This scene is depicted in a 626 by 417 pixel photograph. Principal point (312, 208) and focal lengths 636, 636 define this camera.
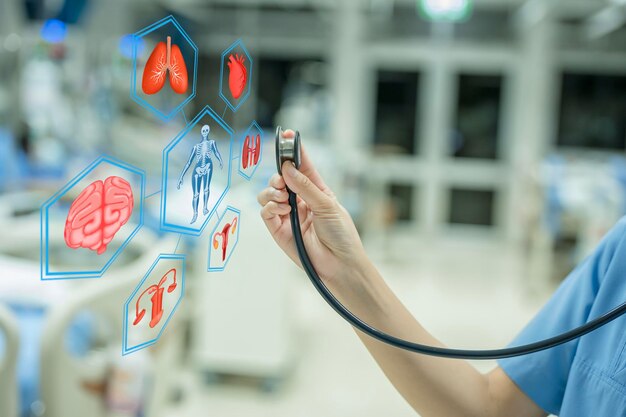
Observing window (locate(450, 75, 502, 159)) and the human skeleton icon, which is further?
window (locate(450, 75, 502, 159))

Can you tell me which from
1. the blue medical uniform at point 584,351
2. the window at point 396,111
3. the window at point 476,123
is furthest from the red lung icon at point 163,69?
the window at point 476,123

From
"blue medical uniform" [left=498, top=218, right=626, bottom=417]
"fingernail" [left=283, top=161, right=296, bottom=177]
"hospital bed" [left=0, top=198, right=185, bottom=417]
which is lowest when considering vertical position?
"hospital bed" [left=0, top=198, right=185, bottom=417]

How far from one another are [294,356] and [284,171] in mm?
2800

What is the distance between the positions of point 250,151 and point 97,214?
0.76 ft

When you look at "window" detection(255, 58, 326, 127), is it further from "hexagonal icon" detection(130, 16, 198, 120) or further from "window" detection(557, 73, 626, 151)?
"hexagonal icon" detection(130, 16, 198, 120)

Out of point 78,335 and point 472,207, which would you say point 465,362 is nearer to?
point 78,335

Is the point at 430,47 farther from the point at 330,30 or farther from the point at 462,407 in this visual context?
the point at 462,407

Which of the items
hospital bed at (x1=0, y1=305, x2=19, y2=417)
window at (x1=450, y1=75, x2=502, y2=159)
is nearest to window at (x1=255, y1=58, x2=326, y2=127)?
window at (x1=450, y1=75, x2=502, y2=159)

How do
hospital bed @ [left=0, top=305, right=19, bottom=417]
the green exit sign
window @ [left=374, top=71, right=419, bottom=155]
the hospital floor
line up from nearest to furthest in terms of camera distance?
hospital bed @ [left=0, top=305, right=19, bottom=417] → the hospital floor → the green exit sign → window @ [left=374, top=71, right=419, bottom=155]

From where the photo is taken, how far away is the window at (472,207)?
799cm

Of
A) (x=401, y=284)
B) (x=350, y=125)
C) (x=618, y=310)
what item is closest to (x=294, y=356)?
(x=401, y=284)

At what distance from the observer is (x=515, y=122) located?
25.4 ft

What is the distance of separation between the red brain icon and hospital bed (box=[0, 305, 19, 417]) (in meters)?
0.74

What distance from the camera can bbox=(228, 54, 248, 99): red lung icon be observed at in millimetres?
667
